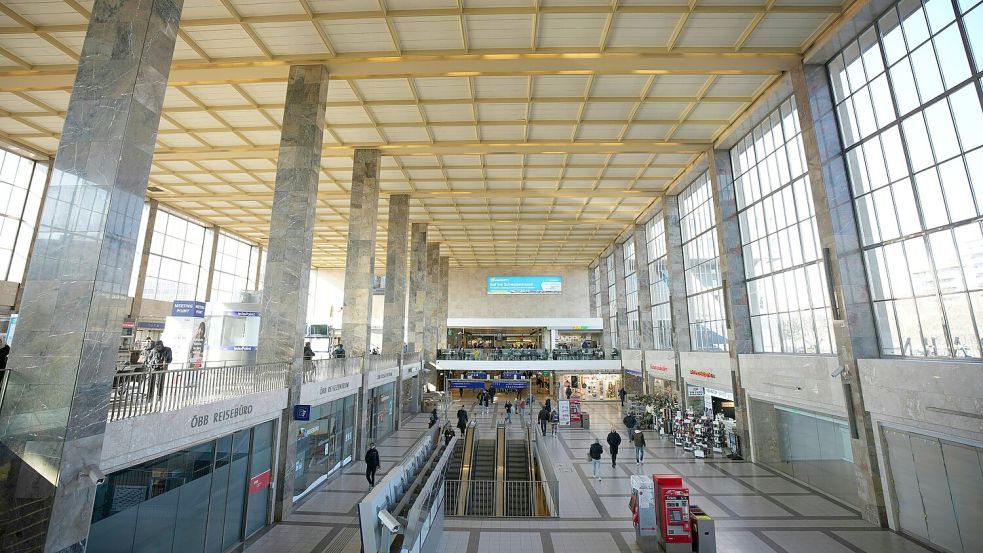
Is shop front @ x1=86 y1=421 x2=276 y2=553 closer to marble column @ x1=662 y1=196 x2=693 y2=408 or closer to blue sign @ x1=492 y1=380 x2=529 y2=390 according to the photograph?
marble column @ x1=662 y1=196 x2=693 y2=408

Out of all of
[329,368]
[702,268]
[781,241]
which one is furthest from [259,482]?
[702,268]

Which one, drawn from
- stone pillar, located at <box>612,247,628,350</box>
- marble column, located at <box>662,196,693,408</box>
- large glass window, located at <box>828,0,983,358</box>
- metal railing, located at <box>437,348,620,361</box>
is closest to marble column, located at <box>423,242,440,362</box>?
metal railing, located at <box>437,348,620,361</box>

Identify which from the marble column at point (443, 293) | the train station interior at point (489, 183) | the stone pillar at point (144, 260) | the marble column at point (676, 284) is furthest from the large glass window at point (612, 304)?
the stone pillar at point (144, 260)

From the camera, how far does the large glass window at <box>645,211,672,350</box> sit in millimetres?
29625

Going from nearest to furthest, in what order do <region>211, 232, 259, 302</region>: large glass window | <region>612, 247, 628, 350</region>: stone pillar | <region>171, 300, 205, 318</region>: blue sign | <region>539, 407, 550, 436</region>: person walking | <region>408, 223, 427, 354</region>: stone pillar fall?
<region>171, 300, 205, 318</region>: blue sign < <region>539, 407, 550, 436</region>: person walking < <region>408, 223, 427, 354</region>: stone pillar < <region>211, 232, 259, 302</region>: large glass window < <region>612, 247, 628, 350</region>: stone pillar

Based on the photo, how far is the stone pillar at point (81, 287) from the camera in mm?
5547

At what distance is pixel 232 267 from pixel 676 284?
37240mm

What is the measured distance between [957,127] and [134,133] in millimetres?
16441

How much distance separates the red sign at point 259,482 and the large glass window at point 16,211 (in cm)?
1950

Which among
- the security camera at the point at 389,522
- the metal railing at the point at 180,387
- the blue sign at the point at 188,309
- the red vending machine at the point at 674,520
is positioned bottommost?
the red vending machine at the point at 674,520

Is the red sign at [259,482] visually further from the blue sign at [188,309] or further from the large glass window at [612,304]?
the large glass window at [612,304]

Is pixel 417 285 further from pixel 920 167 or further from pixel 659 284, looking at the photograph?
pixel 920 167

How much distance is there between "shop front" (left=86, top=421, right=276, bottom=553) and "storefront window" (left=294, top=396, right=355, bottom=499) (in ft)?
5.47

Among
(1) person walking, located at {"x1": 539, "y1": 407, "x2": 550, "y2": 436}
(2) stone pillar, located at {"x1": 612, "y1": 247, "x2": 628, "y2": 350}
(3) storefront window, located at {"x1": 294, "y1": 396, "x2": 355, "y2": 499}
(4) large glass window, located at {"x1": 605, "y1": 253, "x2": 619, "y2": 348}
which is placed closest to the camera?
(3) storefront window, located at {"x1": 294, "y1": 396, "x2": 355, "y2": 499}
